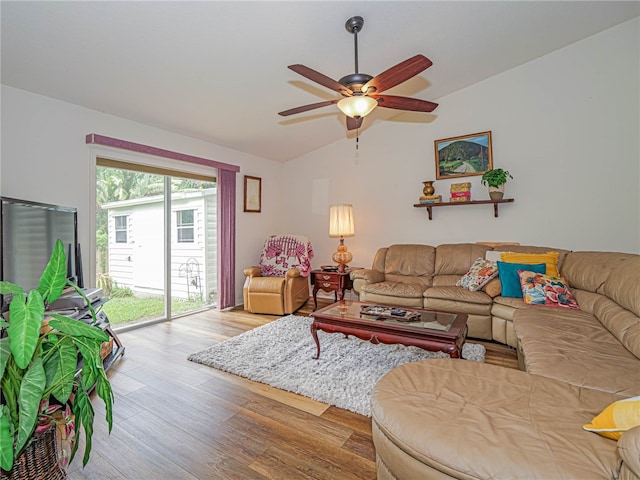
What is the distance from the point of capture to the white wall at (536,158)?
3266mm

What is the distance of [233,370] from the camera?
102 inches

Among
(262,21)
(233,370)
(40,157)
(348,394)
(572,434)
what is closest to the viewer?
(572,434)

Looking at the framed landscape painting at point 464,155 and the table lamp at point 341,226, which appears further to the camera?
the table lamp at point 341,226

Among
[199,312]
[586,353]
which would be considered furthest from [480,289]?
[199,312]

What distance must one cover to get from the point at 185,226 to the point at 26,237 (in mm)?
2183

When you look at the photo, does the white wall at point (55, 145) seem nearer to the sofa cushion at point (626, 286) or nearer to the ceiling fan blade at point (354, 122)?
the ceiling fan blade at point (354, 122)

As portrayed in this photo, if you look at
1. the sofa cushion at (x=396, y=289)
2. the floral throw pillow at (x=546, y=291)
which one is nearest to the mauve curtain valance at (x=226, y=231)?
the sofa cushion at (x=396, y=289)

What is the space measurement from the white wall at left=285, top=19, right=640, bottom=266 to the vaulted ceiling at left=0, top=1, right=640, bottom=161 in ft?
0.97

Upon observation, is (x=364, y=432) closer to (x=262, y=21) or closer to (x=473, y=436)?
(x=473, y=436)

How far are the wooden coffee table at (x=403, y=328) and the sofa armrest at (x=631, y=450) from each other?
125cm

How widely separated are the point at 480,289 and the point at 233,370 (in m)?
2.53

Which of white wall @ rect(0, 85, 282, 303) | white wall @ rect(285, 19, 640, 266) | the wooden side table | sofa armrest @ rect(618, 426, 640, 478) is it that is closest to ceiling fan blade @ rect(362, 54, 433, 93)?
white wall @ rect(285, 19, 640, 266)

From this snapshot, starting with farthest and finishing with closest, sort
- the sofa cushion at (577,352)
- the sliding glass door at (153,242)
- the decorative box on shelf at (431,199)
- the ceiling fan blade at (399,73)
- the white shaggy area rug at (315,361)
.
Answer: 1. the decorative box on shelf at (431,199)
2. the sliding glass door at (153,242)
3. the white shaggy area rug at (315,361)
4. the ceiling fan blade at (399,73)
5. the sofa cushion at (577,352)

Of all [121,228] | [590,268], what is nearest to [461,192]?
[590,268]
